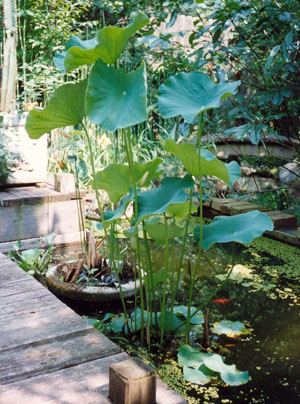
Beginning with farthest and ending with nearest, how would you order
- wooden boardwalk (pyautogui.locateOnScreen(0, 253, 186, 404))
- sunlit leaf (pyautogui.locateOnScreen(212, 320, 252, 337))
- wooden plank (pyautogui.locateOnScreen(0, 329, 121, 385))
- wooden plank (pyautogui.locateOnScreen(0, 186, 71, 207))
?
wooden plank (pyautogui.locateOnScreen(0, 186, 71, 207)) < sunlit leaf (pyautogui.locateOnScreen(212, 320, 252, 337)) < wooden plank (pyautogui.locateOnScreen(0, 329, 121, 385)) < wooden boardwalk (pyautogui.locateOnScreen(0, 253, 186, 404))

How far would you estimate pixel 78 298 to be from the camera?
2.23 metres

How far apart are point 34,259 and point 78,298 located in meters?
0.48

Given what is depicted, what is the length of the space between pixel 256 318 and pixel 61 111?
129cm

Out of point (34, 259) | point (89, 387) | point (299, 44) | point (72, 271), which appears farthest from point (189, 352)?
point (299, 44)

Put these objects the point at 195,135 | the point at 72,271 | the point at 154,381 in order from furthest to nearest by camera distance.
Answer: the point at 195,135
the point at 72,271
the point at 154,381

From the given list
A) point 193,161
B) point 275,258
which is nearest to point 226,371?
point 193,161

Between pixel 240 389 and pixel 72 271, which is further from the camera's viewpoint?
pixel 72 271

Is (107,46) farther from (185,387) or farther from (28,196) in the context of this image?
(28,196)

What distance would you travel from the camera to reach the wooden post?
103 cm

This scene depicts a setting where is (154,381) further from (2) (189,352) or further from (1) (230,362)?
(1) (230,362)

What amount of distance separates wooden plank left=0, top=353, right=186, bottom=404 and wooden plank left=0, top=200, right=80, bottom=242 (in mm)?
2025

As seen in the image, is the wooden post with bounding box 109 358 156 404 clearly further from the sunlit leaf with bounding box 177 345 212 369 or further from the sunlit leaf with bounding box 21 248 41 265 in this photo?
the sunlit leaf with bounding box 21 248 41 265

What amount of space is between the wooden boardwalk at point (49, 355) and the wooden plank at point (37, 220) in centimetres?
140

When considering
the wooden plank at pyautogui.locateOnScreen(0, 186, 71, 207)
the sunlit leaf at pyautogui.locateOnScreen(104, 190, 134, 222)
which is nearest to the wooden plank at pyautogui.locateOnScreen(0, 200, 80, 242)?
the wooden plank at pyautogui.locateOnScreen(0, 186, 71, 207)
